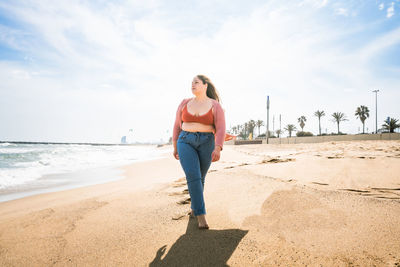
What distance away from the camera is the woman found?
2.12 m

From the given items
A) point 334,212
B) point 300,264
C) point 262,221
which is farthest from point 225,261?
point 334,212

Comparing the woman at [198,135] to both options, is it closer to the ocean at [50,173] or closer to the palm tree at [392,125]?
the ocean at [50,173]

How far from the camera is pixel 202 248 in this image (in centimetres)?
164

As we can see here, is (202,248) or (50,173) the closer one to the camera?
(202,248)

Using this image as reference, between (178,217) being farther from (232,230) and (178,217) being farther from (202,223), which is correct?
(232,230)

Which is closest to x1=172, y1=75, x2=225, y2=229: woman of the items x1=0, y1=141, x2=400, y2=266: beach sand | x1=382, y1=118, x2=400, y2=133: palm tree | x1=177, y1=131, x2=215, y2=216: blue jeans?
x1=177, y1=131, x2=215, y2=216: blue jeans

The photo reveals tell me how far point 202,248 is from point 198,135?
1064 millimetres

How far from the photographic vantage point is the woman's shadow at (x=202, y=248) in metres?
1.49

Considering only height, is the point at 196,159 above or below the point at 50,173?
above

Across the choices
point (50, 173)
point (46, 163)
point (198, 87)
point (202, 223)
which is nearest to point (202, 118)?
point (198, 87)

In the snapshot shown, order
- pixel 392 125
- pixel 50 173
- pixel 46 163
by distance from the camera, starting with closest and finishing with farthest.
→ pixel 50 173, pixel 46 163, pixel 392 125

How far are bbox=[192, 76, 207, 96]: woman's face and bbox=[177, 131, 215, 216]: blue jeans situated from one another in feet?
1.70

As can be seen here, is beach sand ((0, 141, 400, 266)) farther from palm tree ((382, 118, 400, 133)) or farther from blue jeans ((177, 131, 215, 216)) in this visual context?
palm tree ((382, 118, 400, 133))

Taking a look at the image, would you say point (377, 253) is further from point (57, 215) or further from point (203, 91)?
point (57, 215)
